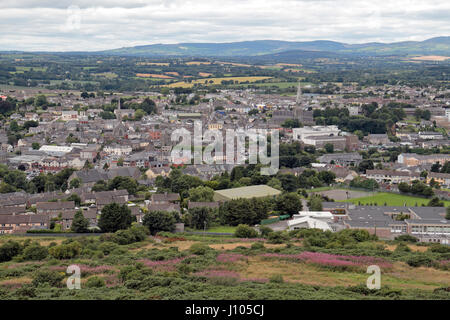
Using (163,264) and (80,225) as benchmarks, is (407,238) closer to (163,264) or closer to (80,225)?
(163,264)

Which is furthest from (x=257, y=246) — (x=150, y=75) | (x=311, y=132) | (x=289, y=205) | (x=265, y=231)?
(x=150, y=75)

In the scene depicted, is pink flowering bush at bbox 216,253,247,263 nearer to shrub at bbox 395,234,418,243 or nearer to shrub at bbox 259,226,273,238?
shrub at bbox 259,226,273,238

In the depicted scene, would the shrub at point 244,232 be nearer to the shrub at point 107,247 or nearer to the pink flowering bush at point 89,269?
the shrub at point 107,247

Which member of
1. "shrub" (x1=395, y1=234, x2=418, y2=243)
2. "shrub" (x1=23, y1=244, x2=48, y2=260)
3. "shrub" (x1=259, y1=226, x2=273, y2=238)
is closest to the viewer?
"shrub" (x1=23, y1=244, x2=48, y2=260)

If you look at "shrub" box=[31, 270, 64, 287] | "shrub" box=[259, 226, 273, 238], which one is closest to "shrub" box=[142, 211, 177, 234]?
"shrub" box=[259, 226, 273, 238]

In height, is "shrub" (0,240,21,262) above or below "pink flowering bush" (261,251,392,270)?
below

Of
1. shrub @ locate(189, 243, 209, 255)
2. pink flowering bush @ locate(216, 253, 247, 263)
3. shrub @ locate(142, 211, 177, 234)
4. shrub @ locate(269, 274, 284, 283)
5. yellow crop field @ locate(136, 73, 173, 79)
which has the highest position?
yellow crop field @ locate(136, 73, 173, 79)

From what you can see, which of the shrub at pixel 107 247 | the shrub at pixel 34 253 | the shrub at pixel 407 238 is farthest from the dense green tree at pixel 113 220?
the shrub at pixel 407 238

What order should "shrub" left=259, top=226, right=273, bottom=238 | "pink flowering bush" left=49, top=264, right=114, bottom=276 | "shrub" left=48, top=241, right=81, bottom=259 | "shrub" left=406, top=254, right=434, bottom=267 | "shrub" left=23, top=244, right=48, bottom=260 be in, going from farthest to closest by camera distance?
1. "shrub" left=259, top=226, right=273, bottom=238
2. "shrub" left=23, top=244, right=48, bottom=260
3. "shrub" left=48, top=241, right=81, bottom=259
4. "shrub" left=406, top=254, right=434, bottom=267
5. "pink flowering bush" left=49, top=264, right=114, bottom=276
